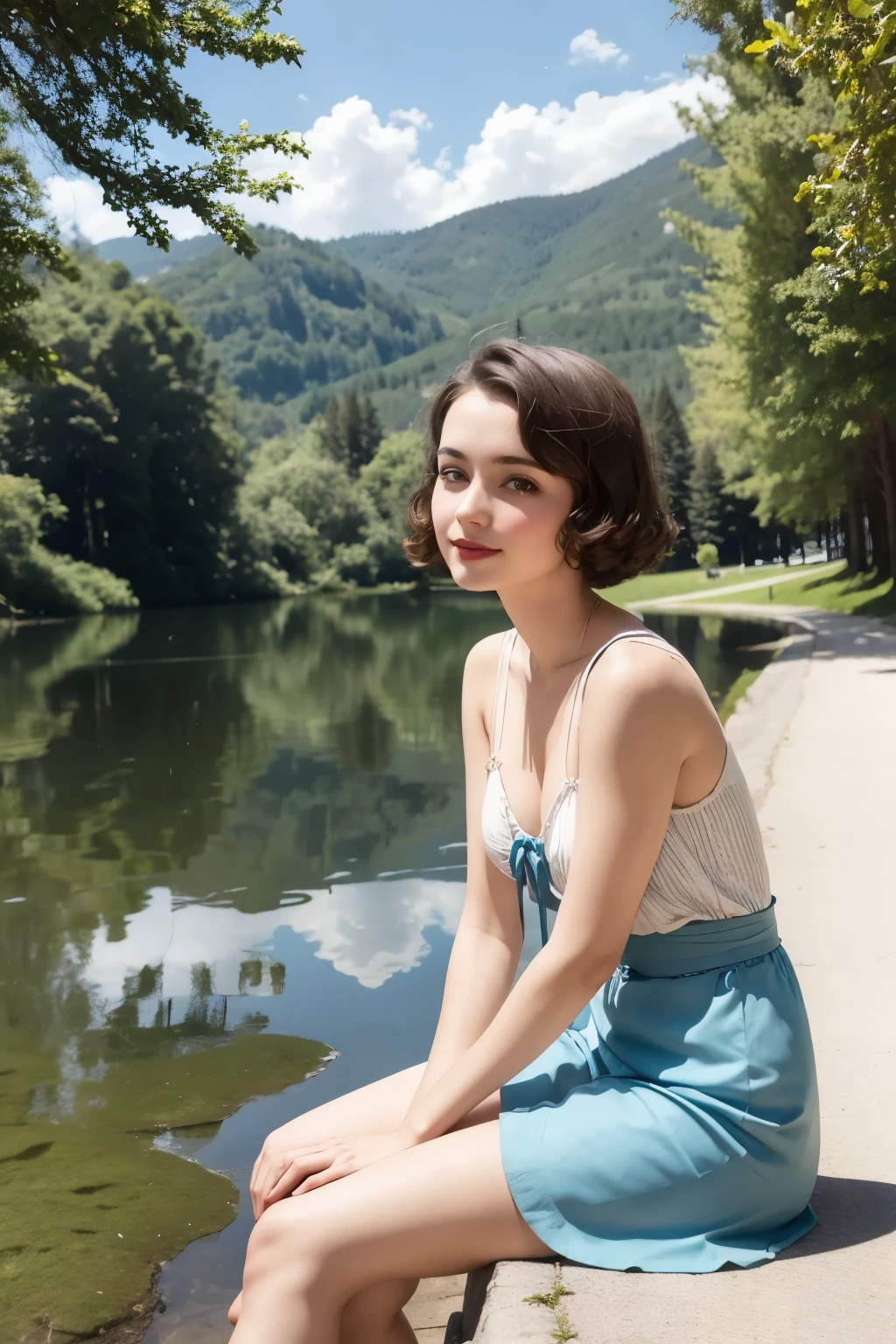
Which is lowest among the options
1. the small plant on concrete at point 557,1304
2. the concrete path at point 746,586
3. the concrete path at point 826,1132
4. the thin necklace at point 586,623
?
the concrete path at point 746,586

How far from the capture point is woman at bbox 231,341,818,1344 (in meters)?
2.05

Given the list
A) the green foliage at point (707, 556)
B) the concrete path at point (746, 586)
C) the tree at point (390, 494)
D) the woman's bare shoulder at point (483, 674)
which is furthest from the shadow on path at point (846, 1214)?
the green foliage at point (707, 556)

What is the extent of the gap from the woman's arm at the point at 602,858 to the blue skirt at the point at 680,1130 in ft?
0.32

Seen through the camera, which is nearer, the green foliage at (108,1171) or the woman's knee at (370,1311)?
the woman's knee at (370,1311)

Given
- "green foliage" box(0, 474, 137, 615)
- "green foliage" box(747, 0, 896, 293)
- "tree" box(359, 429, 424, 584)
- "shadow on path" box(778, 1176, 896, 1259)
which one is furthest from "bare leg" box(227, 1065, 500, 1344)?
"tree" box(359, 429, 424, 584)

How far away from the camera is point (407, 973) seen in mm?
6059

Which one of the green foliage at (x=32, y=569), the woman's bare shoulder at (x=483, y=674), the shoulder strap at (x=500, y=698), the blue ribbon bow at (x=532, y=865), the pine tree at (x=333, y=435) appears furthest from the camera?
the pine tree at (x=333, y=435)

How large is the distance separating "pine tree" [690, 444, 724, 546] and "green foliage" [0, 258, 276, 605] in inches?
1189

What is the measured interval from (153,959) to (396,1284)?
465 centimetres

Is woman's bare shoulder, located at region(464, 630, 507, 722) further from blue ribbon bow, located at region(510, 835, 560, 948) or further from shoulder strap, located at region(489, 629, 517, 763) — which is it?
blue ribbon bow, located at region(510, 835, 560, 948)

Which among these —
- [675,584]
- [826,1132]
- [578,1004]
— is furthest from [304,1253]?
[675,584]

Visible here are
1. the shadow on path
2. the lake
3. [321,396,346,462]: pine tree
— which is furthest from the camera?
[321,396,346,462]: pine tree

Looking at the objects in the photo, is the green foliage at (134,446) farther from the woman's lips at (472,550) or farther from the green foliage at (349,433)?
the woman's lips at (472,550)

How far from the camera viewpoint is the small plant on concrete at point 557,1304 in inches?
77.7
